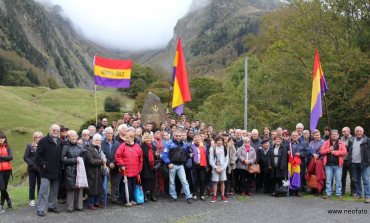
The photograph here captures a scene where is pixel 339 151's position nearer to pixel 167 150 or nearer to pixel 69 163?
pixel 167 150

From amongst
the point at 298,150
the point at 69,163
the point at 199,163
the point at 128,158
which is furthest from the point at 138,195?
the point at 298,150

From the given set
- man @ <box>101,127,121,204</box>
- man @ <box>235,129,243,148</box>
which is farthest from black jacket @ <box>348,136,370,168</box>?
man @ <box>101,127,121,204</box>

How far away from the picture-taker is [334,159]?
9.43 metres

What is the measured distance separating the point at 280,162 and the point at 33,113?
4094 centimetres

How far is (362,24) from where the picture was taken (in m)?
19.1

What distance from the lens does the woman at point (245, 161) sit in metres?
9.99

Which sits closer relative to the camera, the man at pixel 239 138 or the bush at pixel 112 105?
the man at pixel 239 138

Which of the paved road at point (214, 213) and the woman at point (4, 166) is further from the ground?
the woman at point (4, 166)

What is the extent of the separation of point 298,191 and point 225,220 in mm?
3794

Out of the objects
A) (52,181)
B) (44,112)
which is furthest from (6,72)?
(52,181)

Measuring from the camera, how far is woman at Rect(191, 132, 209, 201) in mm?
9391

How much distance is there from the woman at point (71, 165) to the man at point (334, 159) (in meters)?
7.23

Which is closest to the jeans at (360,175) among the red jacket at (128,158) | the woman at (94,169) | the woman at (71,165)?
the red jacket at (128,158)

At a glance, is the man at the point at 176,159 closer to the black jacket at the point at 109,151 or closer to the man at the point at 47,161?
the black jacket at the point at 109,151
